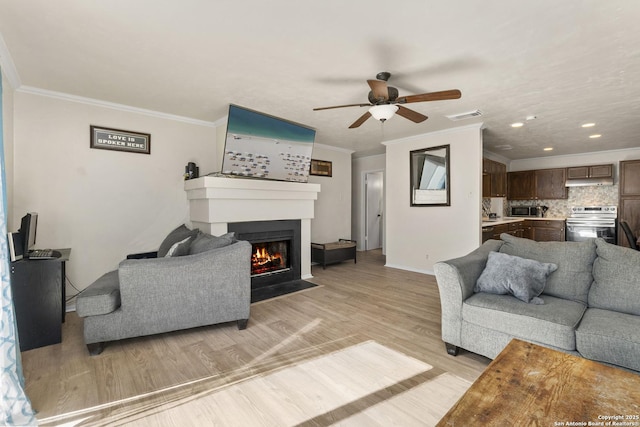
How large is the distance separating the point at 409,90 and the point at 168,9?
235 centimetres

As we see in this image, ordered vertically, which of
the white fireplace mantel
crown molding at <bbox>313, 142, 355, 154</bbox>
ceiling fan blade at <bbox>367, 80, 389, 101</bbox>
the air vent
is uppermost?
the air vent

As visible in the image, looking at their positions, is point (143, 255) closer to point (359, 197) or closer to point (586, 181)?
point (359, 197)

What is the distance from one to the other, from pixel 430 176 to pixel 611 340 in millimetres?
3748

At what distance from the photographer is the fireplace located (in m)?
4.20

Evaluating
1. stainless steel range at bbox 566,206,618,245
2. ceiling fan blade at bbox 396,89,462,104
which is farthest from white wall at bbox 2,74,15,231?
stainless steel range at bbox 566,206,618,245

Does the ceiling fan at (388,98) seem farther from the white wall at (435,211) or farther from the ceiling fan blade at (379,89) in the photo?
the white wall at (435,211)

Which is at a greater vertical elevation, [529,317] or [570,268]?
[570,268]

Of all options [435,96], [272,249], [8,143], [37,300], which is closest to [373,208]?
[272,249]

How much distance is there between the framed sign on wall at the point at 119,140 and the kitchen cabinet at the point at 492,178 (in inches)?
223

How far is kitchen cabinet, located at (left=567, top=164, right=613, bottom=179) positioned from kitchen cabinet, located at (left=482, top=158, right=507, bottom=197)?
1.70 meters

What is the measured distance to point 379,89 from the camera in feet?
7.97

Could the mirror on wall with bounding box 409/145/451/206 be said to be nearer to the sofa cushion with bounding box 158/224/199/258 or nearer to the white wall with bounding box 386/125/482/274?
the white wall with bounding box 386/125/482/274

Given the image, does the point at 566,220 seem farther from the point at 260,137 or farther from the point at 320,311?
the point at 260,137

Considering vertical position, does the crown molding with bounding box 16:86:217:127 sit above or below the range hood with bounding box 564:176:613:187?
above
